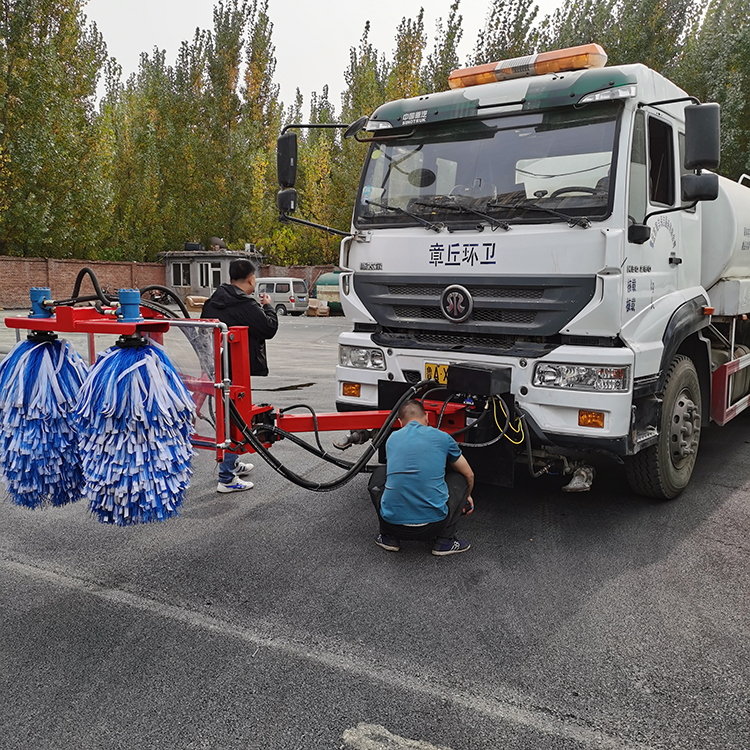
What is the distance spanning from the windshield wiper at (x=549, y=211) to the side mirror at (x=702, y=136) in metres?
0.71

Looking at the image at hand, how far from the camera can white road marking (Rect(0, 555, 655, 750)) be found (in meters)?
2.66

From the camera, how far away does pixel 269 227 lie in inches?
1580

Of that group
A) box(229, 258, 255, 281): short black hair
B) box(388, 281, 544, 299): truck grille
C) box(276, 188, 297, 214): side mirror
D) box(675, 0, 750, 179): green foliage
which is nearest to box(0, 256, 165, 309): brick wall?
box(675, 0, 750, 179): green foliage

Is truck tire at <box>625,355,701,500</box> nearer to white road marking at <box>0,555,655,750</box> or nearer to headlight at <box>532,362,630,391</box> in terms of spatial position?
headlight at <box>532,362,630,391</box>

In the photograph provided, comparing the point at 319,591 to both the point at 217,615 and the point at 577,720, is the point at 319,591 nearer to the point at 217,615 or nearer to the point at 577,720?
the point at 217,615

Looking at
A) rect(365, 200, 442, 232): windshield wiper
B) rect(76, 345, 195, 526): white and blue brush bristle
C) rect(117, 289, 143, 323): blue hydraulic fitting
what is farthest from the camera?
rect(365, 200, 442, 232): windshield wiper

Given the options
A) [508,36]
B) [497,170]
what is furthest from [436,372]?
[508,36]

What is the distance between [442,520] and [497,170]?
2432 mm

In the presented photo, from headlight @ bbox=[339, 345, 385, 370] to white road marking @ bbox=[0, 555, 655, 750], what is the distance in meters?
2.26

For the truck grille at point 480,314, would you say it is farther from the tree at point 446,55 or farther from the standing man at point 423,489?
the tree at point 446,55

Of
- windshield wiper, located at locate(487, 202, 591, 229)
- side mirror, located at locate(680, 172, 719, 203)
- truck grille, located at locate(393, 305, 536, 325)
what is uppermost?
side mirror, located at locate(680, 172, 719, 203)

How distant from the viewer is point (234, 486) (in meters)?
5.60

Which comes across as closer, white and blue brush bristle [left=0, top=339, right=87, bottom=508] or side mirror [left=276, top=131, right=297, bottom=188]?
white and blue brush bristle [left=0, top=339, right=87, bottom=508]

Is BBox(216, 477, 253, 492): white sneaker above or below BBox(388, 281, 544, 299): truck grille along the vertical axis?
below
